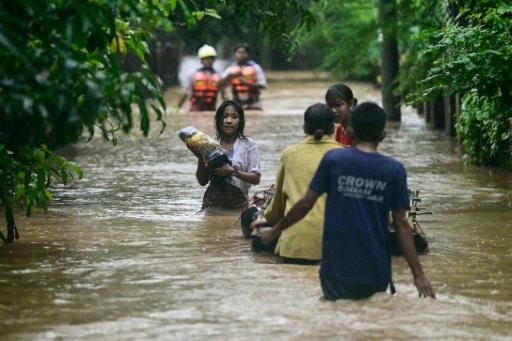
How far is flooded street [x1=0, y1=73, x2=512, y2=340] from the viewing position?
7.61 meters

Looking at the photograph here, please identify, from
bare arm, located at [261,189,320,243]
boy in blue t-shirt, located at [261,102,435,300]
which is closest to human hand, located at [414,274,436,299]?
boy in blue t-shirt, located at [261,102,435,300]

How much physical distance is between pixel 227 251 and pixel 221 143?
7.24ft

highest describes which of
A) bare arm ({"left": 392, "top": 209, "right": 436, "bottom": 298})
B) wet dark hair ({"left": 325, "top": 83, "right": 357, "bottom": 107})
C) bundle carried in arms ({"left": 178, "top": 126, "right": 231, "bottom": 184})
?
wet dark hair ({"left": 325, "top": 83, "right": 357, "bottom": 107})

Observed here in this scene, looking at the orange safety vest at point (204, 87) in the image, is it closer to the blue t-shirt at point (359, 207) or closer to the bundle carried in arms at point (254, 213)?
the bundle carried in arms at point (254, 213)

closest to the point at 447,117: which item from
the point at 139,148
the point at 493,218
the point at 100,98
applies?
the point at 139,148

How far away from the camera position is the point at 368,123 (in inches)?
304

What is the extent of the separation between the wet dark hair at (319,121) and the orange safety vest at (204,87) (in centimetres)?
1705

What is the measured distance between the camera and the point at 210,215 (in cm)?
1256

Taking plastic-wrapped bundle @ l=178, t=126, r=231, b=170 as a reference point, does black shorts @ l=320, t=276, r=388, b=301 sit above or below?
below

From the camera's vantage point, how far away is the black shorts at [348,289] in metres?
7.76

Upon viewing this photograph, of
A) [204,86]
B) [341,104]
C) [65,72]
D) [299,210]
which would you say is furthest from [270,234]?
[204,86]

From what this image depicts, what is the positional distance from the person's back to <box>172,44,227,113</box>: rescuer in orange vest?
55.6 feet

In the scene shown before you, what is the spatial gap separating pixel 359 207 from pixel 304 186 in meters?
1.76

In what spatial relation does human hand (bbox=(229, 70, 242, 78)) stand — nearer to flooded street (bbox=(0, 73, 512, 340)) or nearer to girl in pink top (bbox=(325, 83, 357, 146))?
flooded street (bbox=(0, 73, 512, 340))
